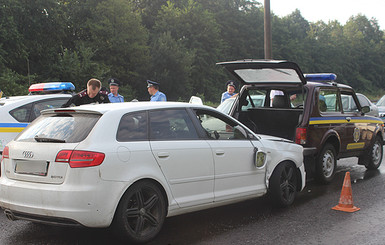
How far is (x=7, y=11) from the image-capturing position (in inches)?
1276

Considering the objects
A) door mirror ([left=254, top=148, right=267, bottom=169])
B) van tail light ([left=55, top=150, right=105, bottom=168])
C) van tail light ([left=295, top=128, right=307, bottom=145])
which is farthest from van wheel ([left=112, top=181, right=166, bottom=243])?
van tail light ([left=295, top=128, right=307, bottom=145])

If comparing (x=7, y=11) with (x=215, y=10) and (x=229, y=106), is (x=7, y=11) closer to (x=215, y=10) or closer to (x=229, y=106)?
(x=229, y=106)

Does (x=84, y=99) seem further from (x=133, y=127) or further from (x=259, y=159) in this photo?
(x=259, y=159)

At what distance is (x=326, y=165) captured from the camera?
8.05 meters

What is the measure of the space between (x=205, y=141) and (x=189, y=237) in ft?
3.77

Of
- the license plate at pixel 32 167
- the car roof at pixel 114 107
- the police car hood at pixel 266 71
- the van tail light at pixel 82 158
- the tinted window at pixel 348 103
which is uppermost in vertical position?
the police car hood at pixel 266 71

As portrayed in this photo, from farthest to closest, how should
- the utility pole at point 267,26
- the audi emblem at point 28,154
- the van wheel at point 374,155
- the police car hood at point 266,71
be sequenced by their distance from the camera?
the utility pole at point 267,26 < the van wheel at point 374,155 < the police car hood at point 266,71 < the audi emblem at point 28,154

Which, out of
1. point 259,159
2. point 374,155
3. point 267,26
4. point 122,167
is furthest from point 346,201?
point 267,26

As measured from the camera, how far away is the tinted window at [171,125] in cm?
498

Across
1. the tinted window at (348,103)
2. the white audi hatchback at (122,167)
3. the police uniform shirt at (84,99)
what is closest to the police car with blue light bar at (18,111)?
the police uniform shirt at (84,99)

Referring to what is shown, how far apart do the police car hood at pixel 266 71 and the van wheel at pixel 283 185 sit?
1.77 metres

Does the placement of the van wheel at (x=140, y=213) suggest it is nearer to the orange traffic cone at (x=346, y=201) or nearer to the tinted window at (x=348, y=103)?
the orange traffic cone at (x=346, y=201)

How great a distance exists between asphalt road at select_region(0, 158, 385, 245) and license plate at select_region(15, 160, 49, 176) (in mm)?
813

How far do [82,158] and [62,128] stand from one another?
1.91 ft
